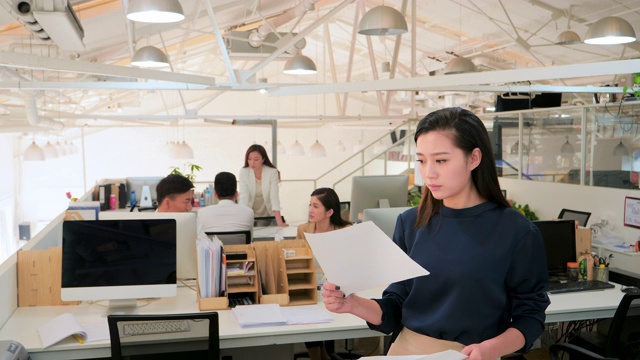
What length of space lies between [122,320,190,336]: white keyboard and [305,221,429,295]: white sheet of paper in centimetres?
122

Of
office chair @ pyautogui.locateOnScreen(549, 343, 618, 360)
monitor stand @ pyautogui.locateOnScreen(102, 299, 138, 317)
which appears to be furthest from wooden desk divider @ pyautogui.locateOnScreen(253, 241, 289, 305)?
office chair @ pyautogui.locateOnScreen(549, 343, 618, 360)

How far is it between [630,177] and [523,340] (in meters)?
6.08

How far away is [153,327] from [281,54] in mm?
7789

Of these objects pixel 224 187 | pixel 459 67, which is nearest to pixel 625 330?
pixel 224 187

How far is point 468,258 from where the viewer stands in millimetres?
1695

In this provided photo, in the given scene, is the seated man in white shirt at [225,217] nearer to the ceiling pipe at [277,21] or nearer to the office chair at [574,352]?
the office chair at [574,352]

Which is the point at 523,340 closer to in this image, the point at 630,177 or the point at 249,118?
the point at 630,177

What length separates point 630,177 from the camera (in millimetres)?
7031

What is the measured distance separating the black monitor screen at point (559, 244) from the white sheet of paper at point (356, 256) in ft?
9.29

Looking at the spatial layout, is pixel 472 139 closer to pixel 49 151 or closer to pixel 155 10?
pixel 155 10

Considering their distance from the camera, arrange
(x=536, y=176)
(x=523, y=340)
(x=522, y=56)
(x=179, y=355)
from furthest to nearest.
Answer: (x=522, y=56), (x=536, y=176), (x=179, y=355), (x=523, y=340)

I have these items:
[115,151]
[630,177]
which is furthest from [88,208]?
[115,151]

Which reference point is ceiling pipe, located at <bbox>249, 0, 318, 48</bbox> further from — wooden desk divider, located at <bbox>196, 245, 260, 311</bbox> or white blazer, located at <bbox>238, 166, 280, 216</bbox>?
wooden desk divider, located at <bbox>196, 245, 260, 311</bbox>

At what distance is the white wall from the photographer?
6992mm
